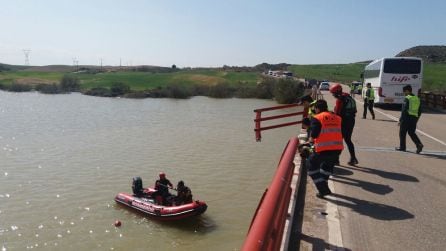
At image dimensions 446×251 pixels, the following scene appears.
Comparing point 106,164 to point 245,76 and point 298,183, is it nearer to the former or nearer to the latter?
point 298,183

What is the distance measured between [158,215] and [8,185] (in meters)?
7.62

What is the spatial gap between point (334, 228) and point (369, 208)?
131 centimetres

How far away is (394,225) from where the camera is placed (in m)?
6.31

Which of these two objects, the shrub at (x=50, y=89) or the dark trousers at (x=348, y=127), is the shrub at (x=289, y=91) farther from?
the dark trousers at (x=348, y=127)

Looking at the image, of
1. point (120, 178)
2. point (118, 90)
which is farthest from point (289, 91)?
point (120, 178)

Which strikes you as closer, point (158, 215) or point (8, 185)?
point (158, 215)

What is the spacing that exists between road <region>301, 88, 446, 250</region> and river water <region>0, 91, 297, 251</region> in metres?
3.71

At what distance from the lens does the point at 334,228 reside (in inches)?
239

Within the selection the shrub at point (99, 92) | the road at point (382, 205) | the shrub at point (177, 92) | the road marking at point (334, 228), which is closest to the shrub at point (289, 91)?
the shrub at point (177, 92)

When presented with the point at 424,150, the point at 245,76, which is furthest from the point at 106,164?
the point at 245,76

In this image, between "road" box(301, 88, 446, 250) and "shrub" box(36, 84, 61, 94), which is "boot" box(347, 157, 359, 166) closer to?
"road" box(301, 88, 446, 250)

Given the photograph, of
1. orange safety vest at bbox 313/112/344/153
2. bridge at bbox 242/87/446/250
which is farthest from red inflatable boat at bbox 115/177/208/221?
orange safety vest at bbox 313/112/344/153

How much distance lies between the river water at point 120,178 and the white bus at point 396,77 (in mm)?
5761

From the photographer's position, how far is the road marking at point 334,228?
551cm
